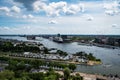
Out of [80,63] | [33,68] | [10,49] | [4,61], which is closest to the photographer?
[33,68]

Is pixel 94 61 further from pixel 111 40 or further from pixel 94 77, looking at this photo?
pixel 111 40

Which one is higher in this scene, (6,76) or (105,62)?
(6,76)

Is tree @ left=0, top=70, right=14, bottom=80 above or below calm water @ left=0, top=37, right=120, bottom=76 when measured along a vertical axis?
A: above

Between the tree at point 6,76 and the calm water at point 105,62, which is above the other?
the tree at point 6,76

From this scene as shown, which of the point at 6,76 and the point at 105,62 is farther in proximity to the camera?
the point at 105,62

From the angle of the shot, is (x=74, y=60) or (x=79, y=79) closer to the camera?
(x=79, y=79)

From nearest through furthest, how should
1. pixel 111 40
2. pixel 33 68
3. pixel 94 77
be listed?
pixel 94 77 → pixel 33 68 → pixel 111 40

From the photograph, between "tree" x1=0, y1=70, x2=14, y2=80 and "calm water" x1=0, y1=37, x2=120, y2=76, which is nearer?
"tree" x1=0, y1=70, x2=14, y2=80

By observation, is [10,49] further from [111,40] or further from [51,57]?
[111,40]

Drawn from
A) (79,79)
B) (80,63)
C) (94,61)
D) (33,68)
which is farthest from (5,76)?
(94,61)

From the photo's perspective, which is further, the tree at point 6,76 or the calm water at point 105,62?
the calm water at point 105,62
